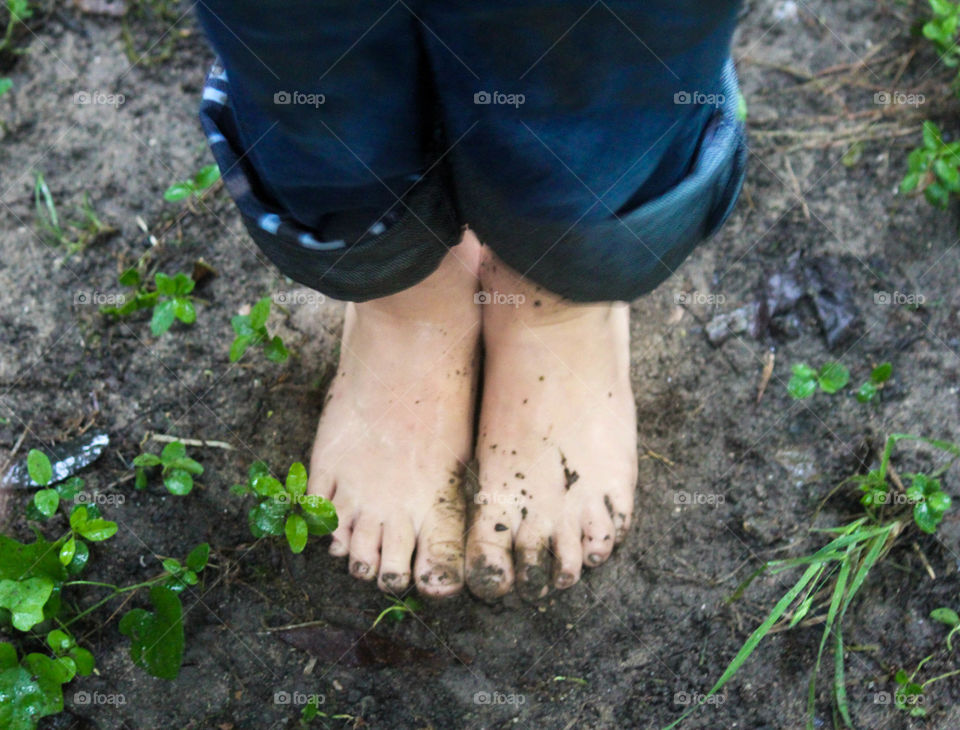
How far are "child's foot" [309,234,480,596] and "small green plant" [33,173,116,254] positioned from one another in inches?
26.5

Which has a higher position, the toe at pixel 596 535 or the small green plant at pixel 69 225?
the small green plant at pixel 69 225

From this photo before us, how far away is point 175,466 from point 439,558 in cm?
48

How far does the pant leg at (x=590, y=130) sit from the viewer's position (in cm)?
78

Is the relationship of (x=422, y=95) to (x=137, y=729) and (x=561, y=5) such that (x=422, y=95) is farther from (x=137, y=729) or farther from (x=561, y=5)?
(x=137, y=729)

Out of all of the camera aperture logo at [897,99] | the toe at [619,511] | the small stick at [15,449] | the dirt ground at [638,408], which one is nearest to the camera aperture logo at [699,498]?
the dirt ground at [638,408]

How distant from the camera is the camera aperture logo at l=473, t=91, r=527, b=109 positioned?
0.84m

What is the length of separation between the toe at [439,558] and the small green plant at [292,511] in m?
0.16

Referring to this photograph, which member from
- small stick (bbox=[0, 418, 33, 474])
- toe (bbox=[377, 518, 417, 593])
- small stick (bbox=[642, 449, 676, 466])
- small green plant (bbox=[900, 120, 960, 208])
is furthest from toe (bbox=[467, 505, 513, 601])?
small green plant (bbox=[900, 120, 960, 208])

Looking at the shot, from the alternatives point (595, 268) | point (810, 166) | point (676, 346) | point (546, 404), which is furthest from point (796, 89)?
point (595, 268)

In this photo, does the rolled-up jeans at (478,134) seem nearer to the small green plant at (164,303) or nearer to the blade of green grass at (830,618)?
the small green plant at (164,303)

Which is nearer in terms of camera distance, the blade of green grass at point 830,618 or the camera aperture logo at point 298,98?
the camera aperture logo at point 298,98

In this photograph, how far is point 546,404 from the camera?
138 centimetres

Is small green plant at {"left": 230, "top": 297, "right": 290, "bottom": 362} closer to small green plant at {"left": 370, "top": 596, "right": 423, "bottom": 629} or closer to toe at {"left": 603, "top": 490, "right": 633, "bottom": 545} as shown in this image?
small green plant at {"left": 370, "top": 596, "right": 423, "bottom": 629}

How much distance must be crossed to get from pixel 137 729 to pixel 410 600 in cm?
46
